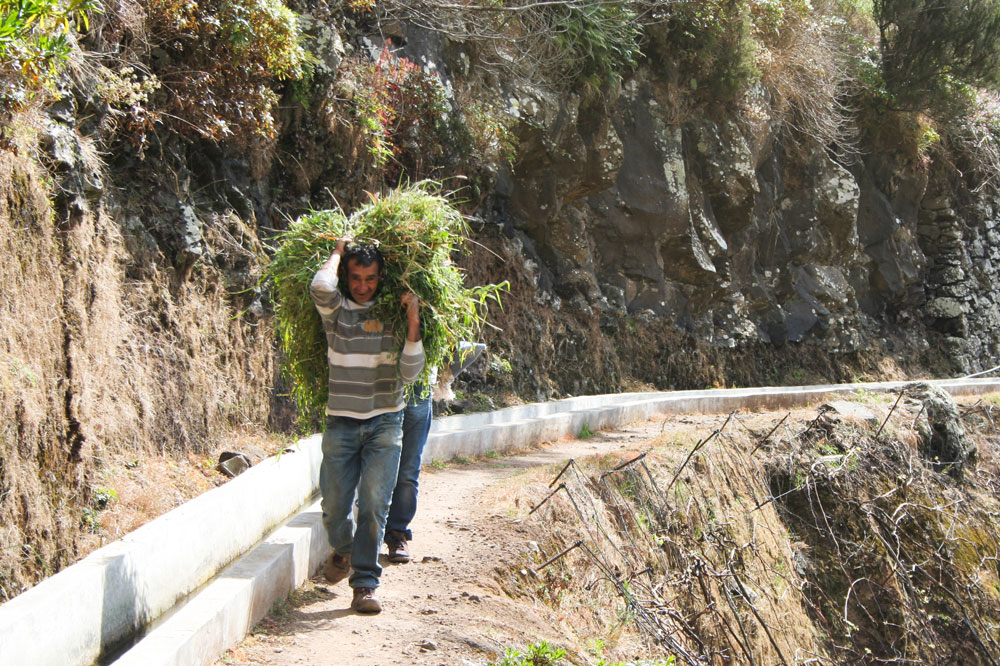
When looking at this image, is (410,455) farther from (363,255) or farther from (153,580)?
(153,580)

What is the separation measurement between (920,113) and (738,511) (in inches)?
747

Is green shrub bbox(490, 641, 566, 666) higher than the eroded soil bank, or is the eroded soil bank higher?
green shrub bbox(490, 641, 566, 666)

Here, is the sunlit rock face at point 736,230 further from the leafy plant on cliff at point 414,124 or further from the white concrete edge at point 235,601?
the white concrete edge at point 235,601

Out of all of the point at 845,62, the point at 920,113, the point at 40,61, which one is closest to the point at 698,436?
the point at 40,61

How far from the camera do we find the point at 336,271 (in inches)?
188

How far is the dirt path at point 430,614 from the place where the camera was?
Answer: 4152 millimetres

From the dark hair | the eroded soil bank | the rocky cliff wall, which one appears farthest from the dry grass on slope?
the rocky cliff wall

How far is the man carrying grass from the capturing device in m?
4.76

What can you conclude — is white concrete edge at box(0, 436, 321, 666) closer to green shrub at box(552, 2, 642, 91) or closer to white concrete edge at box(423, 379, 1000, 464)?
white concrete edge at box(423, 379, 1000, 464)

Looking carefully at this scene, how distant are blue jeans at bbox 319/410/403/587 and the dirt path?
31cm

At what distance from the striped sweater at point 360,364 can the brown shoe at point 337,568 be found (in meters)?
0.91

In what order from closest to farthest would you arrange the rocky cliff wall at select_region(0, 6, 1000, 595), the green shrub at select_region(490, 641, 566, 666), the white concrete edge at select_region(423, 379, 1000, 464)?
the green shrub at select_region(490, 641, 566, 666), the rocky cliff wall at select_region(0, 6, 1000, 595), the white concrete edge at select_region(423, 379, 1000, 464)

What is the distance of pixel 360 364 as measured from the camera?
4.84 meters

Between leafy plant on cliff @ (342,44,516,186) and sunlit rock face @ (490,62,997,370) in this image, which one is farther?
sunlit rock face @ (490,62,997,370)
